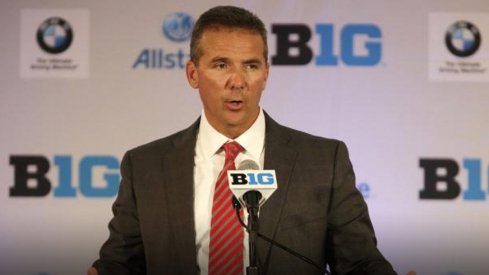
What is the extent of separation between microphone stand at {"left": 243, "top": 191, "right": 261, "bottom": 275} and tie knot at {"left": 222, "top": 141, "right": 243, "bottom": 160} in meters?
0.78

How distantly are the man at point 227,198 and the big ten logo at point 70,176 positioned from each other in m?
1.38

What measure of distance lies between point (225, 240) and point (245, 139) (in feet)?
1.37

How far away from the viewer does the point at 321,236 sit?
110 inches

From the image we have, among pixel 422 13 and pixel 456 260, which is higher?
pixel 422 13

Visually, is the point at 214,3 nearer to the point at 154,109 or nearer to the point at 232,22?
the point at 154,109

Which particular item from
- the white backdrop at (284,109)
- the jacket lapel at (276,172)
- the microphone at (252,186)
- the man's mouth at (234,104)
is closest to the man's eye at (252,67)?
the man's mouth at (234,104)

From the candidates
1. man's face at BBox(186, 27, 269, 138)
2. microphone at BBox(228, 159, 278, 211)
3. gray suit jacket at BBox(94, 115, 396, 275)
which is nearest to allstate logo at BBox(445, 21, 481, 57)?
gray suit jacket at BBox(94, 115, 396, 275)

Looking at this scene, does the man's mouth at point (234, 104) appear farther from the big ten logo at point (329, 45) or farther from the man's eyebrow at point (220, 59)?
the big ten logo at point (329, 45)

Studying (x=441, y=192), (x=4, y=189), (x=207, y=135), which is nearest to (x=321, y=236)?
(x=207, y=135)

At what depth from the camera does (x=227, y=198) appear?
2.84 m

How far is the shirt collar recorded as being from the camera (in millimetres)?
2945

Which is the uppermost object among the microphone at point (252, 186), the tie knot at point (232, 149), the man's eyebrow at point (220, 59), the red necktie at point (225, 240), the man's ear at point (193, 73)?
the man's eyebrow at point (220, 59)

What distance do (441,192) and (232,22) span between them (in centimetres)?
199

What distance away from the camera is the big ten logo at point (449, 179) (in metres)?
4.32
